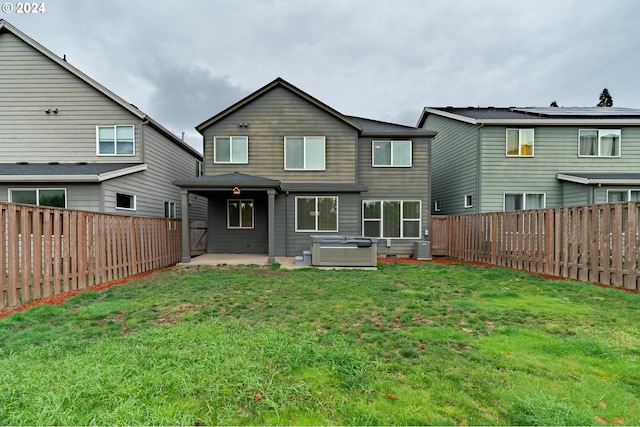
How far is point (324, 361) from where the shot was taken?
2.88 meters

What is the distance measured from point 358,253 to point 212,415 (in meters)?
8.04

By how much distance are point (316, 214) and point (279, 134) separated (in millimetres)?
3880

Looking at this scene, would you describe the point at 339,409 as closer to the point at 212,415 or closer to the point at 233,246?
the point at 212,415

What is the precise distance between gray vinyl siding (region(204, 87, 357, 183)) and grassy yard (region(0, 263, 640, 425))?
7.74 m

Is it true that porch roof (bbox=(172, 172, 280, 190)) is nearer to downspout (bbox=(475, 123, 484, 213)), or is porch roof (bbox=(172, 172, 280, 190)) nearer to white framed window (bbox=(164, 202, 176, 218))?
white framed window (bbox=(164, 202, 176, 218))

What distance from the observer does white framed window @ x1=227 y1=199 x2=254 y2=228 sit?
12945 mm

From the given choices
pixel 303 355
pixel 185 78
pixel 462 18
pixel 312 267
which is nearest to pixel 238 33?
pixel 185 78

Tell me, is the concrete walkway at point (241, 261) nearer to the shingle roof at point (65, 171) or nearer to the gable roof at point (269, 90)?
the shingle roof at point (65, 171)

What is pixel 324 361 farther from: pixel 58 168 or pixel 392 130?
pixel 58 168

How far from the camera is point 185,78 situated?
84.8ft

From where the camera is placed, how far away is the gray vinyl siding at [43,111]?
1159cm

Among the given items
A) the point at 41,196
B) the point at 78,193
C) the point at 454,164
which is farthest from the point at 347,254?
the point at 41,196

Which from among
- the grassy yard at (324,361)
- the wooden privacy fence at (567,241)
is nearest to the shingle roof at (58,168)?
the grassy yard at (324,361)

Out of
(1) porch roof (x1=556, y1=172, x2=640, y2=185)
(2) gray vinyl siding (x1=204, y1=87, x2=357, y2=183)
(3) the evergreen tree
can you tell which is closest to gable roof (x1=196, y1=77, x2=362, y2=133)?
(2) gray vinyl siding (x1=204, y1=87, x2=357, y2=183)
